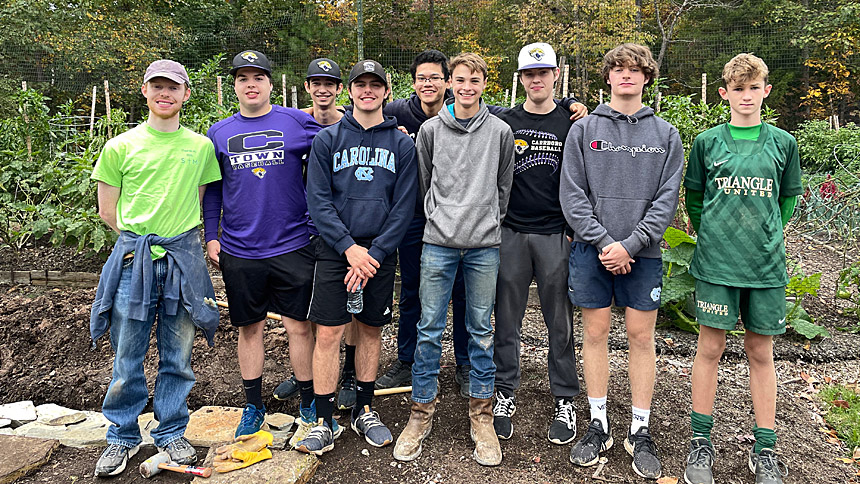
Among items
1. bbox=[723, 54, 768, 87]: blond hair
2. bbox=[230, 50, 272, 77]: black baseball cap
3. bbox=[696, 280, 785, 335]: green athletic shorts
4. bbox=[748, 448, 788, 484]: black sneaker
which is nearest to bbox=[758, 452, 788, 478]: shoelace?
bbox=[748, 448, 788, 484]: black sneaker

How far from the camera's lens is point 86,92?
15.5m

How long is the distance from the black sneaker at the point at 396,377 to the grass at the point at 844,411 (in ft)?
8.03

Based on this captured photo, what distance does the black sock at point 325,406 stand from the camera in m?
3.11

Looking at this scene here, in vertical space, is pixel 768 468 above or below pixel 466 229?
below

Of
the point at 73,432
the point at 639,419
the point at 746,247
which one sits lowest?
the point at 73,432

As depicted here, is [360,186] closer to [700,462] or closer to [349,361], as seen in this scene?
[349,361]

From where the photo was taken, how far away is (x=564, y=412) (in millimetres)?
3225

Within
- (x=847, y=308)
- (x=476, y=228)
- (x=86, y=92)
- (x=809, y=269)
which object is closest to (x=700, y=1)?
(x=809, y=269)

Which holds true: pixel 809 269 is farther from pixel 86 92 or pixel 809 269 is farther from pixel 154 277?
pixel 86 92

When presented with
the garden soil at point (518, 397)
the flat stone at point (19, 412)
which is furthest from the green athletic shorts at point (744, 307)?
the flat stone at point (19, 412)

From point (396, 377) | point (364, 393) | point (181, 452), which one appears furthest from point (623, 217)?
point (181, 452)

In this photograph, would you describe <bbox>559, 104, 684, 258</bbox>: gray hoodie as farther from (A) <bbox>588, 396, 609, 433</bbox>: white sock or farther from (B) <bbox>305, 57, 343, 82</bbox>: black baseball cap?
(B) <bbox>305, 57, 343, 82</bbox>: black baseball cap

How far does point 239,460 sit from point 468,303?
4.38 feet

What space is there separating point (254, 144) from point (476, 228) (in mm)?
1196
